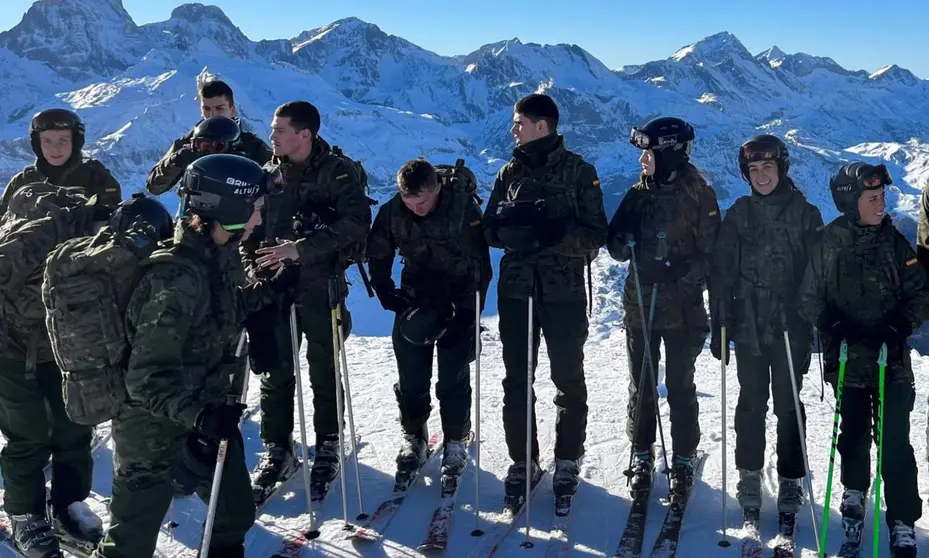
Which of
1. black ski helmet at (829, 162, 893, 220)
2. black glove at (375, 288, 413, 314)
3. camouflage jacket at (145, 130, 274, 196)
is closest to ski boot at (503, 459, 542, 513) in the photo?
black glove at (375, 288, 413, 314)

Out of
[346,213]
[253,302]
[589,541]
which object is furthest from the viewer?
[346,213]

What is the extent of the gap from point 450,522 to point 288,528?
1.31 meters

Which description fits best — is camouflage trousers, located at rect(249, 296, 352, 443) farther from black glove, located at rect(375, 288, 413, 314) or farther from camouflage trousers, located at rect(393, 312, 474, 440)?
camouflage trousers, located at rect(393, 312, 474, 440)

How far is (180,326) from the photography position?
12.5 ft

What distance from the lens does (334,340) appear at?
6.07 metres

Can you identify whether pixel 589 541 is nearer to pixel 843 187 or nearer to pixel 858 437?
pixel 858 437

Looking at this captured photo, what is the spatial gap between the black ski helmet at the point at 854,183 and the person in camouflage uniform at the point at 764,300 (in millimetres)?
303

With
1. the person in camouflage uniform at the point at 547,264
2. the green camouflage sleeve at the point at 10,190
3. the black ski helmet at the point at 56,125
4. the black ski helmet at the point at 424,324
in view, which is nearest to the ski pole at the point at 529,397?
the person in camouflage uniform at the point at 547,264

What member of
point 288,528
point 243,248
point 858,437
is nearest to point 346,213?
point 243,248

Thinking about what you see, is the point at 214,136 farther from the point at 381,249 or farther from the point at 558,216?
the point at 558,216

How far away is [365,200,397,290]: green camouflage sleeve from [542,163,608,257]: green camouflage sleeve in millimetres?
1399

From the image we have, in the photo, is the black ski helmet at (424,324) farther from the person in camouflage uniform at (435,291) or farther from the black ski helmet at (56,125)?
the black ski helmet at (56,125)

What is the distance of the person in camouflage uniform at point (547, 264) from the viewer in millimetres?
5785

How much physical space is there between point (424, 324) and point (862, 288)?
3320mm
